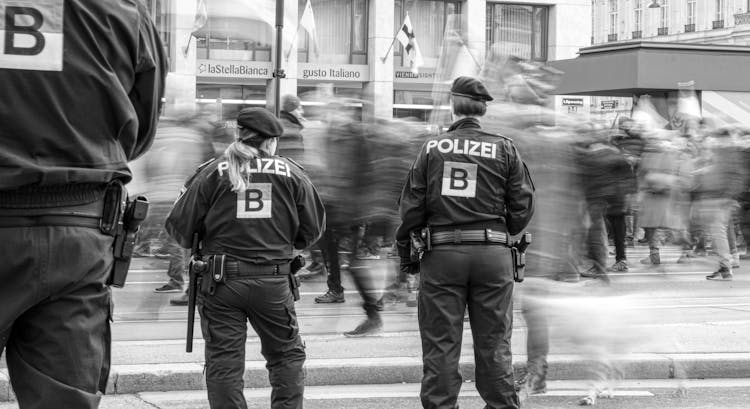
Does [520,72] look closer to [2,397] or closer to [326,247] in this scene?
[326,247]

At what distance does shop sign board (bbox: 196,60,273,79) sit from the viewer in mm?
27828

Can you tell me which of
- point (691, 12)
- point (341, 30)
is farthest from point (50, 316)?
point (691, 12)

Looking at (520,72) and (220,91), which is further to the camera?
(220,91)

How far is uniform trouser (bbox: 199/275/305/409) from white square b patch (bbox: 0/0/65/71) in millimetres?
2875

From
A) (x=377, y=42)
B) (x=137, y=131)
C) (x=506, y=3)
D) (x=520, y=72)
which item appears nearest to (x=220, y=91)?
(x=377, y=42)

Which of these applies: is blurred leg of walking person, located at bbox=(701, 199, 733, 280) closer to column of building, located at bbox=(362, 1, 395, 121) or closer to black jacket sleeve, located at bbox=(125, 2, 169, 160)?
black jacket sleeve, located at bbox=(125, 2, 169, 160)

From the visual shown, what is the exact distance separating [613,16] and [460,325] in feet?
217

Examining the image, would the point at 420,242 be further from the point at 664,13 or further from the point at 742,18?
the point at 664,13

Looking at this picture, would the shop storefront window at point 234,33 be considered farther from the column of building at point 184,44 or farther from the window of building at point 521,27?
the window of building at point 521,27

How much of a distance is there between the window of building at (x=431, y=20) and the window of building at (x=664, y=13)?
3649 centimetres

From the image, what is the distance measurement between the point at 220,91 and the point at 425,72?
5845 mm

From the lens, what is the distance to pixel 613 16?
69.4 m

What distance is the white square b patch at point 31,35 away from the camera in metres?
2.99

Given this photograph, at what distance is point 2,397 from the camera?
6871 mm
